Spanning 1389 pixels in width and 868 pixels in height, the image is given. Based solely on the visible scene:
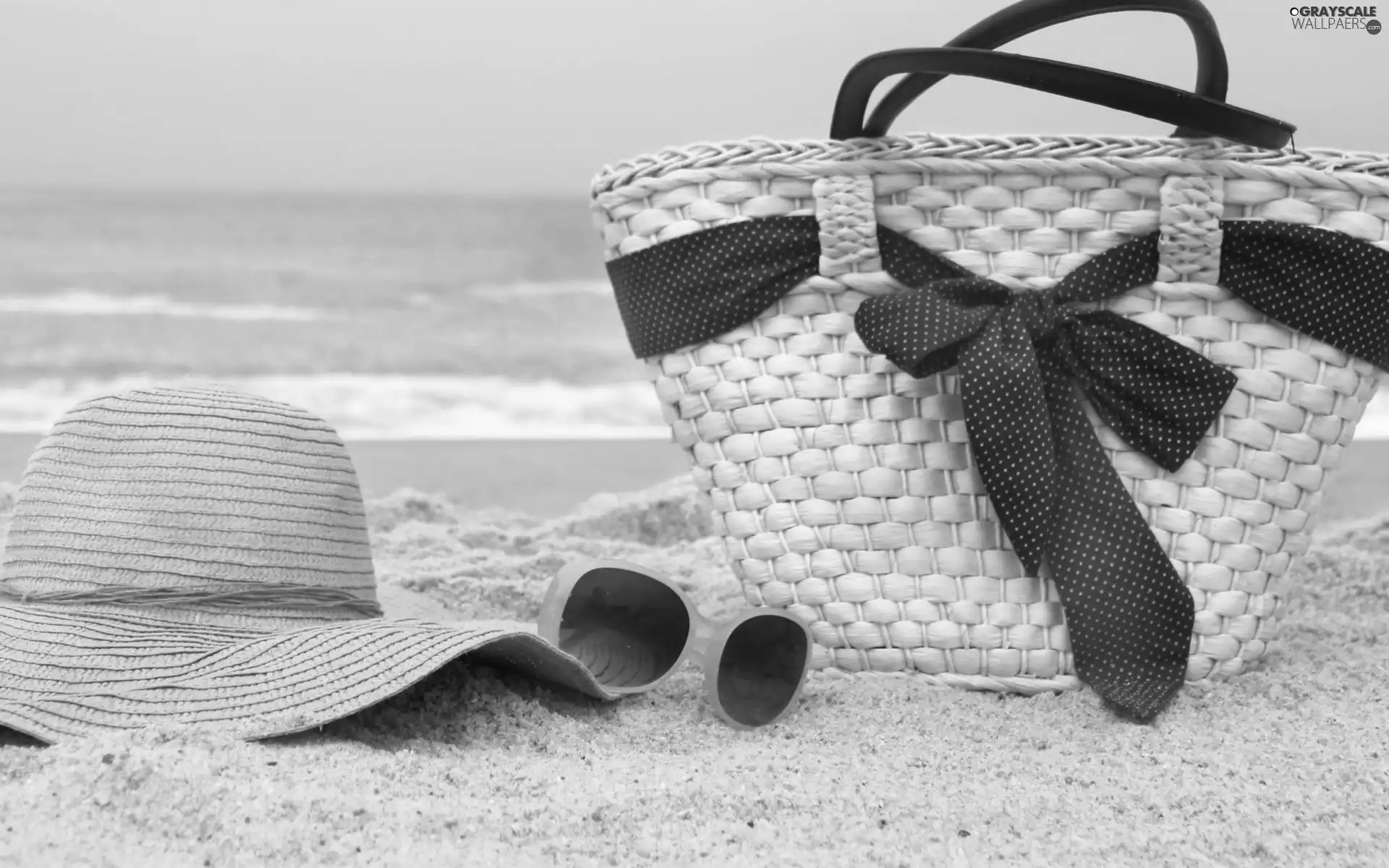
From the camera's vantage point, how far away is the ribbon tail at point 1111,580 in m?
0.89

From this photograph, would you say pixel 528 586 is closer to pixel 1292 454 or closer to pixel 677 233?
pixel 677 233

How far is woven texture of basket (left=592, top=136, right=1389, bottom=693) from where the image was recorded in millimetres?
881

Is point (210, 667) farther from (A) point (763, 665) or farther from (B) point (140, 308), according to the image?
(B) point (140, 308)

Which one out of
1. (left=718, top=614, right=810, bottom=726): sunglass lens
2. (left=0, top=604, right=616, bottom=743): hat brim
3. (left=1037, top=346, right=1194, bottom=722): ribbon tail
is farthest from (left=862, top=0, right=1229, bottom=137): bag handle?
(left=0, top=604, right=616, bottom=743): hat brim

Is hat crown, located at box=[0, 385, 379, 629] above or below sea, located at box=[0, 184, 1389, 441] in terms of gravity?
above

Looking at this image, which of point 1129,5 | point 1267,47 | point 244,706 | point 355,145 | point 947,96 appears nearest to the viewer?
point 244,706

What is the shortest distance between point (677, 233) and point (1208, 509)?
1.66 ft

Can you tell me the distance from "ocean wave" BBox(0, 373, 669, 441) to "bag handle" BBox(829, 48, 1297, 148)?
2.49 metres

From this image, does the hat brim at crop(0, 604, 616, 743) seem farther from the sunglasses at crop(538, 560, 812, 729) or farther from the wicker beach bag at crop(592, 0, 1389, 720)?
the wicker beach bag at crop(592, 0, 1389, 720)

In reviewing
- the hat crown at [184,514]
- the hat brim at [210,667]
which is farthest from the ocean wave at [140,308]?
the hat brim at [210,667]

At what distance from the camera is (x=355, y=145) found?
480cm

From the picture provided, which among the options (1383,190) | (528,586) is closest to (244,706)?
(528,586)

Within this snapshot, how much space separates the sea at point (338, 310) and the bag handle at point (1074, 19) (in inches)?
94.6

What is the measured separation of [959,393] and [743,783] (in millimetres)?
390
